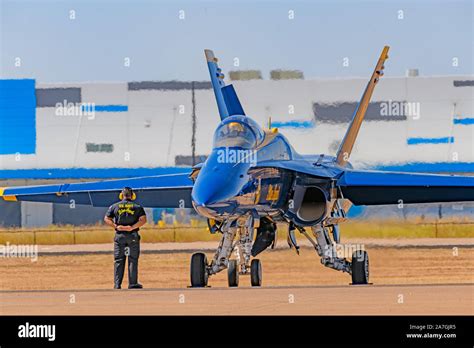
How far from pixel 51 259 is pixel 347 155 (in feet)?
26.8

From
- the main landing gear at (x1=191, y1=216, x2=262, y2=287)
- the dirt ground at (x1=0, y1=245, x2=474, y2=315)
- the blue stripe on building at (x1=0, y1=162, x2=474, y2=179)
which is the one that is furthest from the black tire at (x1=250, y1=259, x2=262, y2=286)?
the blue stripe on building at (x1=0, y1=162, x2=474, y2=179)

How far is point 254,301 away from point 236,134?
4.06m

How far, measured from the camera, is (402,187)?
74.3 feet

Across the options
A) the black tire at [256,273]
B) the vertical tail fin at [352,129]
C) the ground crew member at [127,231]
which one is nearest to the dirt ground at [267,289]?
the black tire at [256,273]

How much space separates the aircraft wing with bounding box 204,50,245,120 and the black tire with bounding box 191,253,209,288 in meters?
3.05

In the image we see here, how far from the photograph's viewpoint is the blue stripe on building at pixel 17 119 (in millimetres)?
42094

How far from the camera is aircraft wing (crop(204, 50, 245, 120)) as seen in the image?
923 inches

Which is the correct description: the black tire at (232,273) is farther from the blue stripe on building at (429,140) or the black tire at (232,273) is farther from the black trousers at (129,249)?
the blue stripe on building at (429,140)

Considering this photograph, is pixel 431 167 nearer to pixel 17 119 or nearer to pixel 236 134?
pixel 17 119

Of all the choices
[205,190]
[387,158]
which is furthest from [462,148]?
[205,190]

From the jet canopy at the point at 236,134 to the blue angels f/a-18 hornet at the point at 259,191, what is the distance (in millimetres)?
14

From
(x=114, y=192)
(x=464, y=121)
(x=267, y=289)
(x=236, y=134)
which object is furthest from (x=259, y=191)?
(x=464, y=121)

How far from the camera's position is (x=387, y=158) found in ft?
109

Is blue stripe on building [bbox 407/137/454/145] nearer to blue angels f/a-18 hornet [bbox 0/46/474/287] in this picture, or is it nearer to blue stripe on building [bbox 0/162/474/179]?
blue stripe on building [bbox 0/162/474/179]
